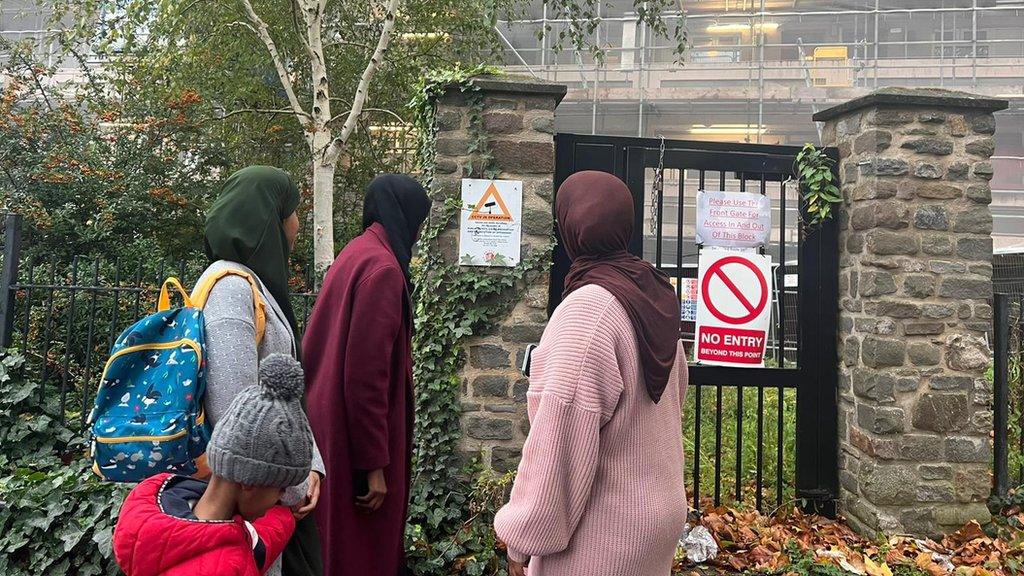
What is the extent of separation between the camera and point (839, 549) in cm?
405

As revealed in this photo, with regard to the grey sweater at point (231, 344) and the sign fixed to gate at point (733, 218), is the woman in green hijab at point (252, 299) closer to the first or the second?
the grey sweater at point (231, 344)

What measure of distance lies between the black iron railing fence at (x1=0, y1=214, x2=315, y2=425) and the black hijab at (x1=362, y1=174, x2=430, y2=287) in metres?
1.91

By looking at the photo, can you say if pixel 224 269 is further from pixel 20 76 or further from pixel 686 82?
pixel 686 82

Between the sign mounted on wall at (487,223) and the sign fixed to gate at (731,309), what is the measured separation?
1.19 m

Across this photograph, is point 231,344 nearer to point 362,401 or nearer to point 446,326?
point 362,401

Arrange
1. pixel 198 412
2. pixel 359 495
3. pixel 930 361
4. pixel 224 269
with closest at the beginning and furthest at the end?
pixel 198 412 → pixel 224 269 → pixel 359 495 → pixel 930 361

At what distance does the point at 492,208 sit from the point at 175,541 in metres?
2.89

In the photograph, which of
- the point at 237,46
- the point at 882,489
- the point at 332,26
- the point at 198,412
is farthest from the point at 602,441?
the point at 332,26

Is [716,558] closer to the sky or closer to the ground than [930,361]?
closer to the ground

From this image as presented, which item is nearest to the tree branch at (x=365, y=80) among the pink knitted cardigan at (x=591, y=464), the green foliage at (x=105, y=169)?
the green foliage at (x=105, y=169)

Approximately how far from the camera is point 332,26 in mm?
9867

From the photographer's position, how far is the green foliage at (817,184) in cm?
448

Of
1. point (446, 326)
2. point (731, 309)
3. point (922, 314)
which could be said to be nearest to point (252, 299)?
point (446, 326)

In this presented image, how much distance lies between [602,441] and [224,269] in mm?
1146
